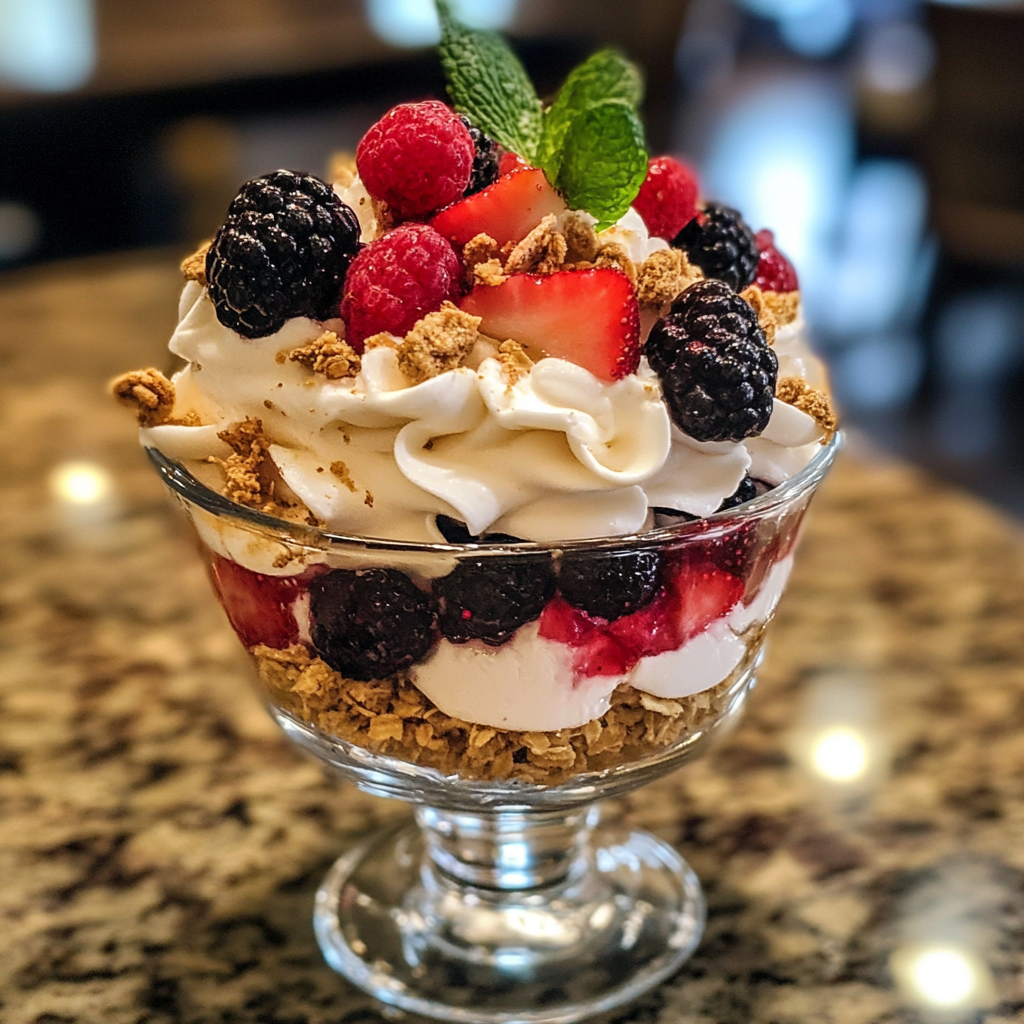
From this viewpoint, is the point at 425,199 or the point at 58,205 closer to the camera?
the point at 425,199

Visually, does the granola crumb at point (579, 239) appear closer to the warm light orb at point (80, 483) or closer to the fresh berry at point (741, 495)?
the fresh berry at point (741, 495)

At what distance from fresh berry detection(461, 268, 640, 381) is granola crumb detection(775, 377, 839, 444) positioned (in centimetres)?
10

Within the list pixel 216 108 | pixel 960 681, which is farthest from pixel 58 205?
pixel 960 681

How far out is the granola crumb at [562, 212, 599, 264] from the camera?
2.64 ft

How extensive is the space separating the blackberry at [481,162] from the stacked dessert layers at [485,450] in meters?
0.04

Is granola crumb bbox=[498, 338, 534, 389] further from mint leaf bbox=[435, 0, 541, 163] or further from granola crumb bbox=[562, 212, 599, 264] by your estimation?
mint leaf bbox=[435, 0, 541, 163]

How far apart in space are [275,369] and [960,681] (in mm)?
774

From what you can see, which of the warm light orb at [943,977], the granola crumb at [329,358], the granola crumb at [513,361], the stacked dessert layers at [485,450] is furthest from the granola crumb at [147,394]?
the warm light orb at [943,977]

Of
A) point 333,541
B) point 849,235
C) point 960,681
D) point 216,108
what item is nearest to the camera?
point 333,541

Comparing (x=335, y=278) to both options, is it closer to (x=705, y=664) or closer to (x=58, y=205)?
(x=705, y=664)

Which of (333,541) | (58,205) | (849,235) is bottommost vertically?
(849,235)

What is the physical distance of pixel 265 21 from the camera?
3705 mm

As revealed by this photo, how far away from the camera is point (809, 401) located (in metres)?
0.78

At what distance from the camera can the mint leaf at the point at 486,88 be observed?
90cm
